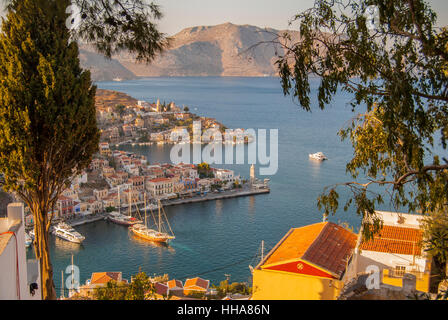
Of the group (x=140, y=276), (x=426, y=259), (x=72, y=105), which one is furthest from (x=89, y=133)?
(x=426, y=259)

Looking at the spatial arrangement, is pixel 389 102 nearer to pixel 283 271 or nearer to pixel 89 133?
pixel 89 133

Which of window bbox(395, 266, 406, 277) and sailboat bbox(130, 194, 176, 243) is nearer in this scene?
window bbox(395, 266, 406, 277)

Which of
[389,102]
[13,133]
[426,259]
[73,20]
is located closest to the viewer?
[389,102]

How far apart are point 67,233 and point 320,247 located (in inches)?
459

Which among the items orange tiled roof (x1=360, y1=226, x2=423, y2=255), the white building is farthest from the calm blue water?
the white building

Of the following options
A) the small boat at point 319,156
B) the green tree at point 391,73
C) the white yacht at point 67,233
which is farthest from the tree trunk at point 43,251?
the small boat at point 319,156

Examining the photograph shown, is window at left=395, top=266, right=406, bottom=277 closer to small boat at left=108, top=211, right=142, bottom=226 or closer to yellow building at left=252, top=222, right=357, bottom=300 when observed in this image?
yellow building at left=252, top=222, right=357, bottom=300

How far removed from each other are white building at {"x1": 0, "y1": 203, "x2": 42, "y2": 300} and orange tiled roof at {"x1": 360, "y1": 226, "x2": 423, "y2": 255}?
3.60m

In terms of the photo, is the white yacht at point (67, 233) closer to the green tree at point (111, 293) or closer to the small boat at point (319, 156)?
the green tree at point (111, 293)

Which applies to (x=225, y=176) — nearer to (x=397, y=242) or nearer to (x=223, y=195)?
(x=223, y=195)

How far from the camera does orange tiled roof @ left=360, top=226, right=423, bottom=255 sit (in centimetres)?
516
